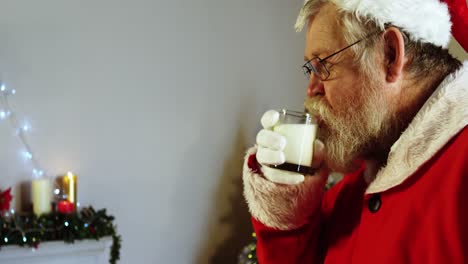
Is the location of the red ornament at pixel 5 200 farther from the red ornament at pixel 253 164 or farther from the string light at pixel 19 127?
the red ornament at pixel 253 164

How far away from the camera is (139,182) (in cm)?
237

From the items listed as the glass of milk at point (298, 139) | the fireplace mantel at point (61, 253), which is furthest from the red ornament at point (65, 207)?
the glass of milk at point (298, 139)

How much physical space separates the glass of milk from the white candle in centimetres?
136

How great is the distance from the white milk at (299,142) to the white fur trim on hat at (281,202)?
0.22ft

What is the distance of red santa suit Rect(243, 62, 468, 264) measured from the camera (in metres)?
0.73

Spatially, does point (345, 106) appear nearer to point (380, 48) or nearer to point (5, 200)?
point (380, 48)

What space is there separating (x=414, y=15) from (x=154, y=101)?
1681 mm

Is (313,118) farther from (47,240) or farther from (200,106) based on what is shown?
(200,106)

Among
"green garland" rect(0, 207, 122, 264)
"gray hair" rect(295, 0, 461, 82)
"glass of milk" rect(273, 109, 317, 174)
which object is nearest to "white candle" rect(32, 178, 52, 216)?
"green garland" rect(0, 207, 122, 264)

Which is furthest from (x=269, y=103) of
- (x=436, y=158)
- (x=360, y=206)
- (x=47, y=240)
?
(x=436, y=158)

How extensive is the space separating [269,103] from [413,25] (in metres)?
1.97

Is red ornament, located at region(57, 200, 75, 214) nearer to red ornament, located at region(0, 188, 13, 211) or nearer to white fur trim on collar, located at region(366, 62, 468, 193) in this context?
red ornament, located at region(0, 188, 13, 211)

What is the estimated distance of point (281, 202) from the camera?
1032mm

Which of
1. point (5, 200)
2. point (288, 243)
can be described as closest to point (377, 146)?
point (288, 243)
